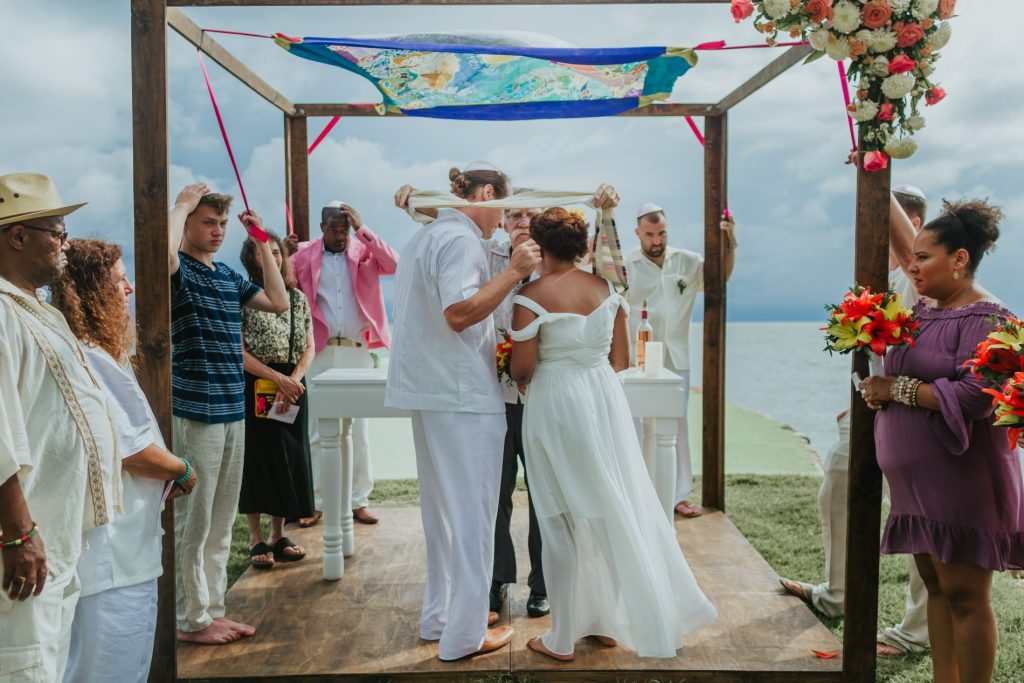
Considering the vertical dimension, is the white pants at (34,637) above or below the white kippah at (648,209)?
below

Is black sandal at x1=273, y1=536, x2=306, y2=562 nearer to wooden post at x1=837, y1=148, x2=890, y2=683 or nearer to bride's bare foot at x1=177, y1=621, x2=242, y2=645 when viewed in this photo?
bride's bare foot at x1=177, y1=621, x2=242, y2=645

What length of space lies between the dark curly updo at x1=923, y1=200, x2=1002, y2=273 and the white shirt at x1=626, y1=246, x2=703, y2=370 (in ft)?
10.8

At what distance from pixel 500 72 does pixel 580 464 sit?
2.04 m

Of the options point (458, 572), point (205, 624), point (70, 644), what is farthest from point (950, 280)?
point (205, 624)

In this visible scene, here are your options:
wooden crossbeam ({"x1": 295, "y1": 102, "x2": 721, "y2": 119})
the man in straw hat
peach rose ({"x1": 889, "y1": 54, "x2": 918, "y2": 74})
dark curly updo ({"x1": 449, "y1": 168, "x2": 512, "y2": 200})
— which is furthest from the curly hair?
wooden crossbeam ({"x1": 295, "y1": 102, "x2": 721, "y2": 119})

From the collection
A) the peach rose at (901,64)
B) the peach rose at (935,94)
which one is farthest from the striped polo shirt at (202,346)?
the peach rose at (935,94)

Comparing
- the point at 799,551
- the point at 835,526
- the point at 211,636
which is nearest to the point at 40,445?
the point at 211,636

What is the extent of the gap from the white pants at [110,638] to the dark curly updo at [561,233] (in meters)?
2.00

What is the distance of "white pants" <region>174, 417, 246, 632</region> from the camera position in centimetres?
395

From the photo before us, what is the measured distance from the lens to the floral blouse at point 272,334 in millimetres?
4922

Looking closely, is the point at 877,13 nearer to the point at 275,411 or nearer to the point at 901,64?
the point at 901,64

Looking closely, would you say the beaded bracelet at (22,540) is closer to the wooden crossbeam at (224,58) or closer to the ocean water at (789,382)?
the wooden crossbeam at (224,58)

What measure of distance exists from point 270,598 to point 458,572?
4.51 ft

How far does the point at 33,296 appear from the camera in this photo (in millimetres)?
2494
